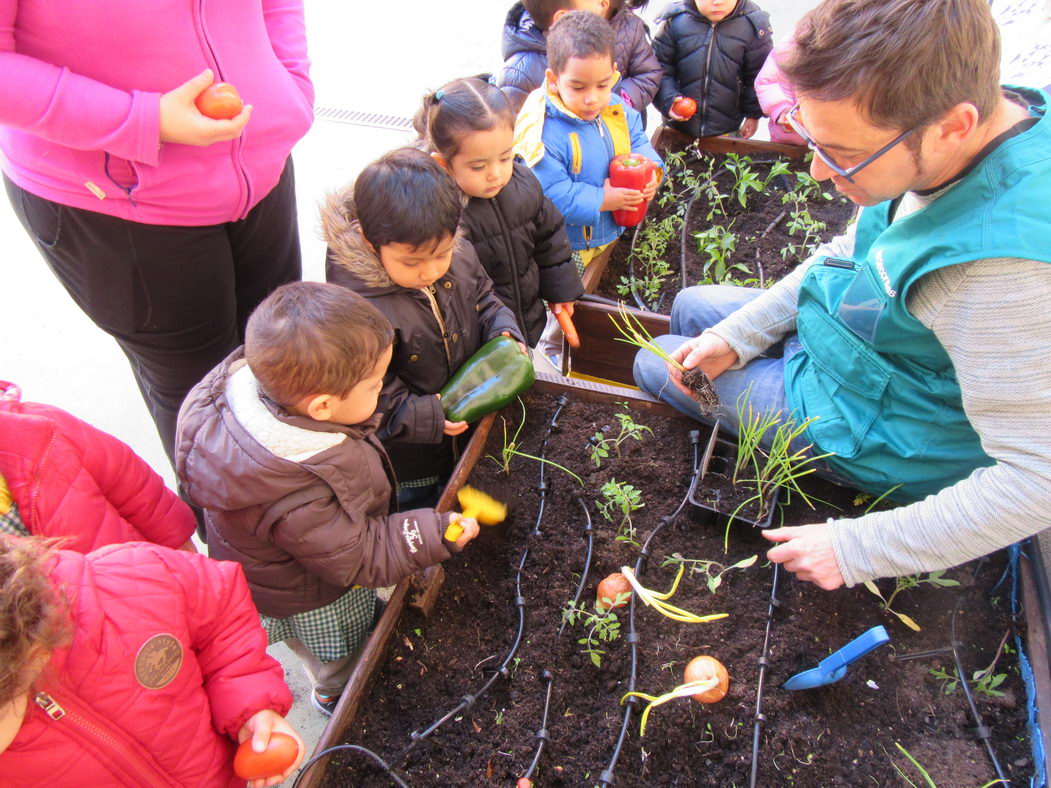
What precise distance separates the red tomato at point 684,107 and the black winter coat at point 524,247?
1.50 m

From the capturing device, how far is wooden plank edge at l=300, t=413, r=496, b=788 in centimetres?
135

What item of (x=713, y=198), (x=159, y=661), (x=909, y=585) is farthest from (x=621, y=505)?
(x=713, y=198)

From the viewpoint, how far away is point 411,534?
1.49 metres

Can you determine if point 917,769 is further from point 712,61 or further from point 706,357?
point 712,61

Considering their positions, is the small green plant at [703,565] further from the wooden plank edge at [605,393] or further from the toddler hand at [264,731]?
the toddler hand at [264,731]

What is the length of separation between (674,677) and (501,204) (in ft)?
4.71

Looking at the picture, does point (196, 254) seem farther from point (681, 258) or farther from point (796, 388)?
point (681, 258)

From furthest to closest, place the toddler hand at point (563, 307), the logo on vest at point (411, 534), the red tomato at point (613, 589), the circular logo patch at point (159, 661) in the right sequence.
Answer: the toddler hand at point (563, 307) < the red tomato at point (613, 589) < the logo on vest at point (411, 534) < the circular logo patch at point (159, 661)

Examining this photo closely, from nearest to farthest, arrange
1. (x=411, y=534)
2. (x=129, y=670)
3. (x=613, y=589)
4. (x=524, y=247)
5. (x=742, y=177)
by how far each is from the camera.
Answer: (x=129, y=670), (x=411, y=534), (x=613, y=589), (x=524, y=247), (x=742, y=177)

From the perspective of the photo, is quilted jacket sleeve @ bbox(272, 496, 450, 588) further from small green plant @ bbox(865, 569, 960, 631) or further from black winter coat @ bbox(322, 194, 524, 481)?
small green plant @ bbox(865, 569, 960, 631)

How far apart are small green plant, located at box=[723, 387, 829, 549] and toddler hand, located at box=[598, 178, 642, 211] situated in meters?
1.06

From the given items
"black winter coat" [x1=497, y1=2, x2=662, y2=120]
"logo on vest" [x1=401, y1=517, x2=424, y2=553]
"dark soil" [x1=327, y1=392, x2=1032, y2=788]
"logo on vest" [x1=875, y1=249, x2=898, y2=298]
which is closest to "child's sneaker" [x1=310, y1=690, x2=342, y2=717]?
"dark soil" [x1=327, y1=392, x2=1032, y2=788]

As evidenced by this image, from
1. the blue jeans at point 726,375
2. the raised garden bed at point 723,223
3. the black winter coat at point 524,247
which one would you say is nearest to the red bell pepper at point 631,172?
the raised garden bed at point 723,223

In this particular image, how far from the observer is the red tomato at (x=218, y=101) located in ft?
4.56
